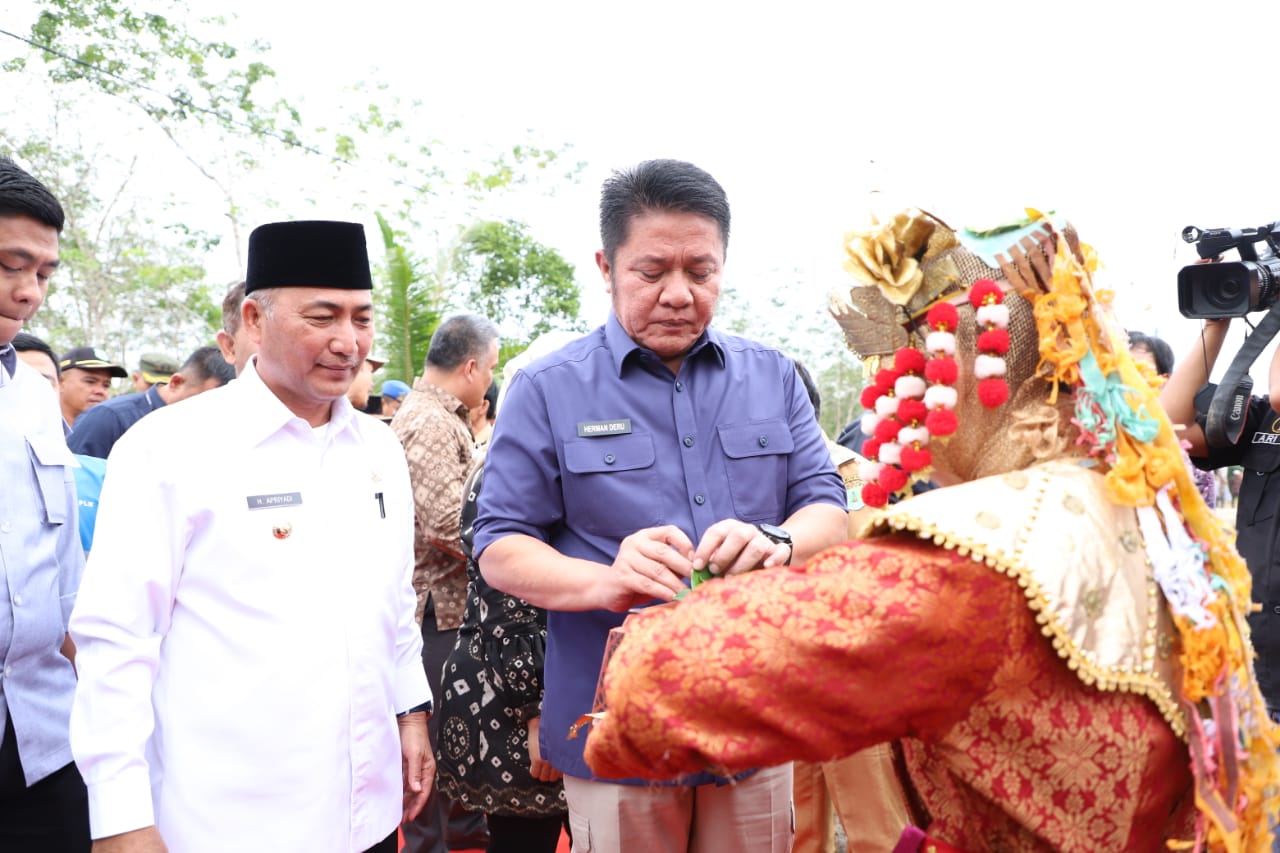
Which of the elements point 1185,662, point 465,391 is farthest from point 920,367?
point 465,391

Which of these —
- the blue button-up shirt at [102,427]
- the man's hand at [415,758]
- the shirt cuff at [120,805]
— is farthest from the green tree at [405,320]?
the shirt cuff at [120,805]

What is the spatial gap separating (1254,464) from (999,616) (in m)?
2.58

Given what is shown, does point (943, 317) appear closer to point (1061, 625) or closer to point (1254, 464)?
point (1061, 625)

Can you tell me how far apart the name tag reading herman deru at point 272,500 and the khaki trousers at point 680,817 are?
2.99 feet

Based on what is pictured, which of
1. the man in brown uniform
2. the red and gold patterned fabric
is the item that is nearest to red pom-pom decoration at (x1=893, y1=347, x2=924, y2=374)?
the red and gold patterned fabric

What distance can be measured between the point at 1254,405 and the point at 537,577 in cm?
269

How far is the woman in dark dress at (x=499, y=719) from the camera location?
308 cm

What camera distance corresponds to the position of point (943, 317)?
1562 mm

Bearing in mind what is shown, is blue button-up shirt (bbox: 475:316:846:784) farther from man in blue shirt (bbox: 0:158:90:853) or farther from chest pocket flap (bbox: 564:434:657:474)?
man in blue shirt (bbox: 0:158:90:853)

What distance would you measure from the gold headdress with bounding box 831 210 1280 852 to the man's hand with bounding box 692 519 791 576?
1.15 feet

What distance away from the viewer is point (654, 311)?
2373 mm

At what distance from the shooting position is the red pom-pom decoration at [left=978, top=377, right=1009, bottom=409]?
60.9 inches

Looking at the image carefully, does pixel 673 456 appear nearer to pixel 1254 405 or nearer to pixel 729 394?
pixel 729 394

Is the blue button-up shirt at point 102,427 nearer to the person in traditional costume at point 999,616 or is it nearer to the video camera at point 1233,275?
the person in traditional costume at point 999,616
